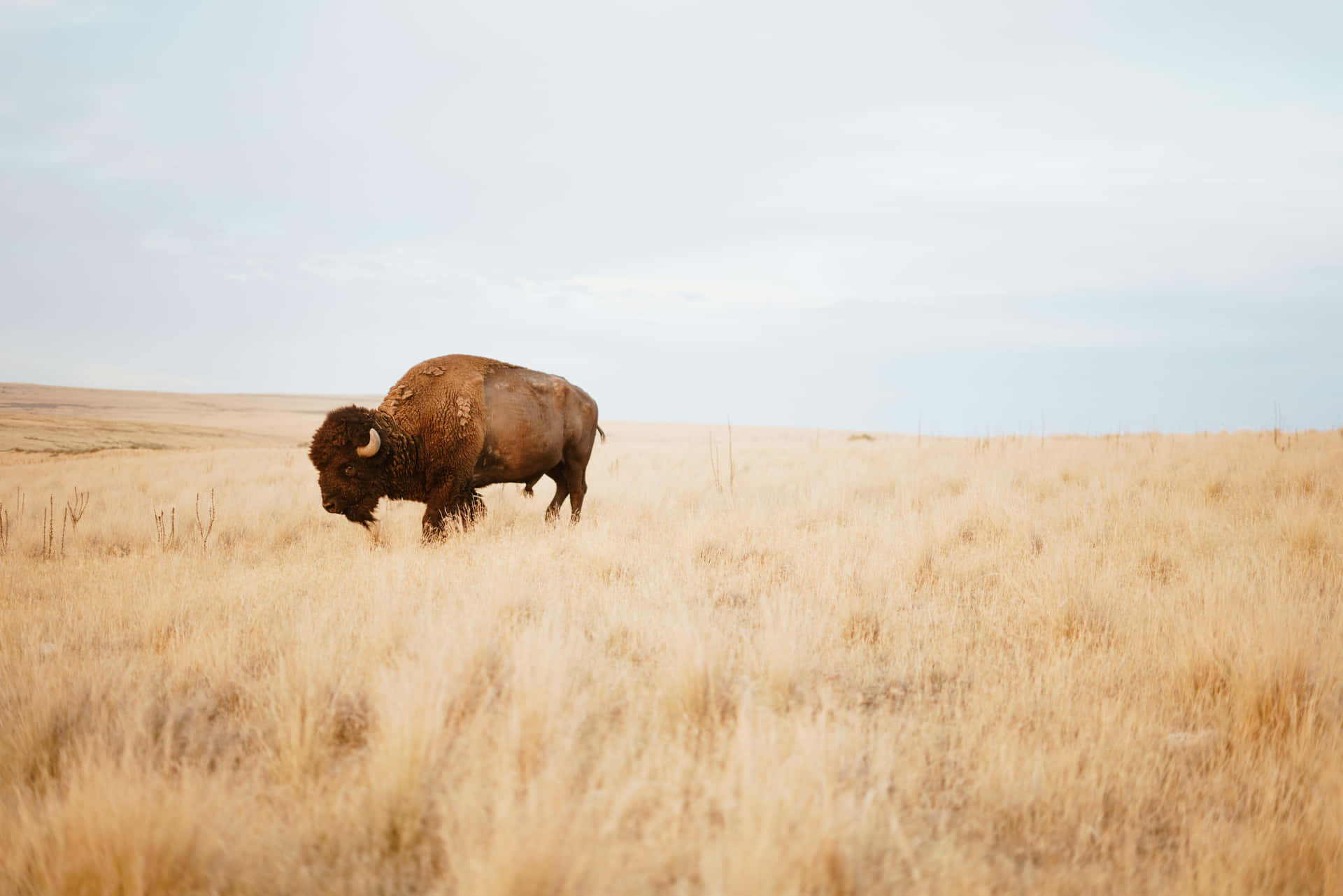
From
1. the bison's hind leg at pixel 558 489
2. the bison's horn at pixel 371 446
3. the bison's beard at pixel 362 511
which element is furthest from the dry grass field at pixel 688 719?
the bison's hind leg at pixel 558 489

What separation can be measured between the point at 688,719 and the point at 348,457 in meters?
5.33

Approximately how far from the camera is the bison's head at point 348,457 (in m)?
6.71

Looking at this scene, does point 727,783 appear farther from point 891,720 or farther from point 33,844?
point 33,844

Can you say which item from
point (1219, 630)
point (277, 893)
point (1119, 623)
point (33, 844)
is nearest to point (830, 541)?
point (1119, 623)

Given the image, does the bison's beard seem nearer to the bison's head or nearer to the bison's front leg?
the bison's head

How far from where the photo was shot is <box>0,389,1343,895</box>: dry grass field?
2016 millimetres

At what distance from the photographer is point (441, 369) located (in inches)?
303

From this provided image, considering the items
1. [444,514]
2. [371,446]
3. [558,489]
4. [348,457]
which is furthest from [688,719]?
[558,489]

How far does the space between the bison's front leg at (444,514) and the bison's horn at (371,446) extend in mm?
909

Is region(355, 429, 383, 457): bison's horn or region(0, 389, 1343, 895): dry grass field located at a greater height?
region(355, 429, 383, 457): bison's horn

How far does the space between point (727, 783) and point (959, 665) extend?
1.98 metres

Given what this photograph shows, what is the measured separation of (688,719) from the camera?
9.48 ft

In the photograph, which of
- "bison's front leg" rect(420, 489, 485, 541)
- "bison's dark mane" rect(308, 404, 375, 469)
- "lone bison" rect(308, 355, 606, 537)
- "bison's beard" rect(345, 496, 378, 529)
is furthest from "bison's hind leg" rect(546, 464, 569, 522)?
"bison's dark mane" rect(308, 404, 375, 469)

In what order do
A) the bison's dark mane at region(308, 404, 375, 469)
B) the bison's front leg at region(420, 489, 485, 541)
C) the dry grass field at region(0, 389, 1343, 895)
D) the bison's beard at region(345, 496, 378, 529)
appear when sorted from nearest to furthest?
the dry grass field at region(0, 389, 1343, 895) → the bison's dark mane at region(308, 404, 375, 469) → the bison's beard at region(345, 496, 378, 529) → the bison's front leg at region(420, 489, 485, 541)
